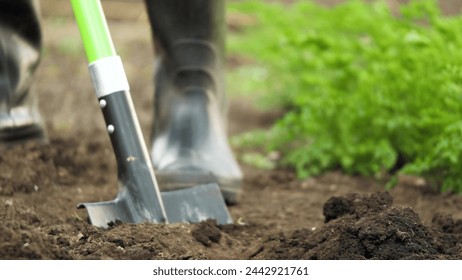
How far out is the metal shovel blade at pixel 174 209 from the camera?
6.60ft

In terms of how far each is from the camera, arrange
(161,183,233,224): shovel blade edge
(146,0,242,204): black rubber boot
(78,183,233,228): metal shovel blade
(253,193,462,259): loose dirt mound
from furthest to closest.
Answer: (146,0,242,204): black rubber boot, (161,183,233,224): shovel blade edge, (78,183,233,228): metal shovel blade, (253,193,462,259): loose dirt mound

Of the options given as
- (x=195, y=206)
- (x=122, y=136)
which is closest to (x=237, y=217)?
(x=195, y=206)

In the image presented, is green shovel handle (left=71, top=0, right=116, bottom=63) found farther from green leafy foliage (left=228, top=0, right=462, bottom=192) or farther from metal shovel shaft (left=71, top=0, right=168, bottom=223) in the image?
green leafy foliage (left=228, top=0, right=462, bottom=192)

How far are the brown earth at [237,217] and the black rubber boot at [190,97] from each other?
17 cm

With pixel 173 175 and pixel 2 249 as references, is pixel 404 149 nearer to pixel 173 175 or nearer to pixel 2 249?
pixel 173 175

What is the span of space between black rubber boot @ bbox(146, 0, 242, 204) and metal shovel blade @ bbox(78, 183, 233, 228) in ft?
0.86

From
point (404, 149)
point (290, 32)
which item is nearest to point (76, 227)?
point (404, 149)

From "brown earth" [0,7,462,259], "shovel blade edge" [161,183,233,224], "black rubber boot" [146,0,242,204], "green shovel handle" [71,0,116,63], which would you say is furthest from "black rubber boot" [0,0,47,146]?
"shovel blade edge" [161,183,233,224]

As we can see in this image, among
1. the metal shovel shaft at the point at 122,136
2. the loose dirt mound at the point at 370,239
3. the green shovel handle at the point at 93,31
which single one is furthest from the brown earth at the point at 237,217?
the green shovel handle at the point at 93,31

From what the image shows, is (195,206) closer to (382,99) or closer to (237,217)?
(237,217)

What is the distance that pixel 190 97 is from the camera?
9.05ft

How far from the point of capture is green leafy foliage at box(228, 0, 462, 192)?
8.63ft

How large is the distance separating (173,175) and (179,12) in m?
0.56

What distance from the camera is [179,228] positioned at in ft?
6.47
